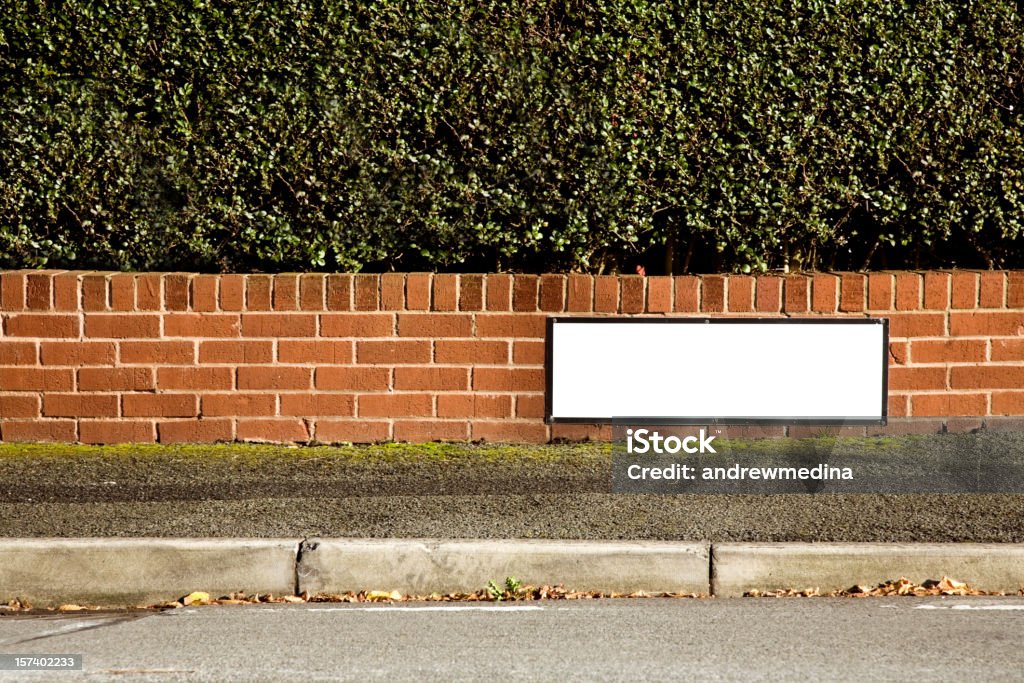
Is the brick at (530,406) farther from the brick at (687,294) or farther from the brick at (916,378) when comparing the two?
the brick at (916,378)

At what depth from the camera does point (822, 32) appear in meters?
7.48

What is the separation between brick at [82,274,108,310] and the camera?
7340mm

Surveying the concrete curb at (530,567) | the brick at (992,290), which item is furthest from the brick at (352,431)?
the brick at (992,290)

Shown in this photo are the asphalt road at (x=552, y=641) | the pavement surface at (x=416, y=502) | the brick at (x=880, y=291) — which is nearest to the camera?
the asphalt road at (x=552, y=641)

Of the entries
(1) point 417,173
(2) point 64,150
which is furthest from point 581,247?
(2) point 64,150

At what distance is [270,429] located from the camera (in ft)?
24.4

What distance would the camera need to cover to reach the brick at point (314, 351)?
24.2ft

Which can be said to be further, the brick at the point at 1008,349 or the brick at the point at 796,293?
the brick at the point at 1008,349

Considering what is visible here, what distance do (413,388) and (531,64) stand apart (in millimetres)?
1873

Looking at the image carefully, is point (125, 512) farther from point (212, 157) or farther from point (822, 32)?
point (822, 32)

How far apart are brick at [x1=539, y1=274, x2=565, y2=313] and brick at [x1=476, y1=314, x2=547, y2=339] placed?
0.07 m

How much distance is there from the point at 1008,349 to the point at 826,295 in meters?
1.09

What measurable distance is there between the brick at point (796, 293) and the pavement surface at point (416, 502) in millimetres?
905

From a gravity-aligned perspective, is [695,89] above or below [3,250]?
above
